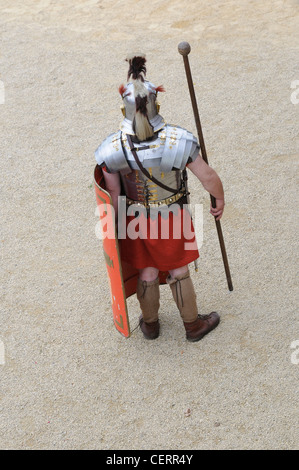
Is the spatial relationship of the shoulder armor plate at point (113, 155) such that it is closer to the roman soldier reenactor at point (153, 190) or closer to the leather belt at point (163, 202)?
the roman soldier reenactor at point (153, 190)

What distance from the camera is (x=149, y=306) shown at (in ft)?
13.6

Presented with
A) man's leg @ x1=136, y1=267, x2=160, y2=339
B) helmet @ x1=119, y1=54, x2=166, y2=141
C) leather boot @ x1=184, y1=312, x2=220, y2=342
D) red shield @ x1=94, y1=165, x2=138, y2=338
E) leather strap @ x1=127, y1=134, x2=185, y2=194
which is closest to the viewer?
helmet @ x1=119, y1=54, x2=166, y2=141

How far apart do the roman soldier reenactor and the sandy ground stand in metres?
0.30

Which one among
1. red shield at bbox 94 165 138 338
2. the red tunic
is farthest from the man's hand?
red shield at bbox 94 165 138 338

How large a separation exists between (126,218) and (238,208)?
1.57 meters

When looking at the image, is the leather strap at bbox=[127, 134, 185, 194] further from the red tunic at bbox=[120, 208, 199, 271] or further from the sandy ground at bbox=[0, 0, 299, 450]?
the sandy ground at bbox=[0, 0, 299, 450]

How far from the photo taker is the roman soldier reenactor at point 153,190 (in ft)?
11.3

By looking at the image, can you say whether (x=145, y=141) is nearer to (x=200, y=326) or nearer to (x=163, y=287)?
(x=200, y=326)

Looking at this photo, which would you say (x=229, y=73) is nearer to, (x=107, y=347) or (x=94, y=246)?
(x=94, y=246)

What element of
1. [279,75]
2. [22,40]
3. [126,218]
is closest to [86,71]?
[22,40]

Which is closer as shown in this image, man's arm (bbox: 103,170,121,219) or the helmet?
the helmet

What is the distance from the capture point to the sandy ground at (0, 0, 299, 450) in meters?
3.88

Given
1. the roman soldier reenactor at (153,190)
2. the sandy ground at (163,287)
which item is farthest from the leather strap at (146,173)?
the sandy ground at (163,287)

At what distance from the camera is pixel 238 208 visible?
5191 mm
